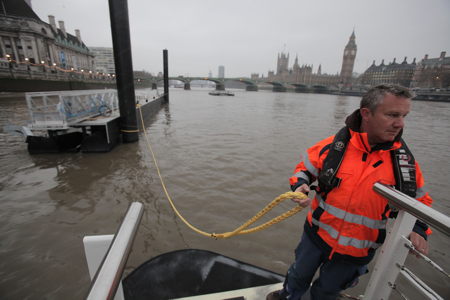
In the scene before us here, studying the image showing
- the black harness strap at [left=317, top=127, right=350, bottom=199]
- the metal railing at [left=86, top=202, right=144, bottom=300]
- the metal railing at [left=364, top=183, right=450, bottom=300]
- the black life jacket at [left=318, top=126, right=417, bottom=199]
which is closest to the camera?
the metal railing at [left=86, top=202, right=144, bottom=300]

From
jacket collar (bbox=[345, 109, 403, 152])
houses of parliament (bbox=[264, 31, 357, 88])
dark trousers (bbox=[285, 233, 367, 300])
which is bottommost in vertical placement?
dark trousers (bbox=[285, 233, 367, 300])

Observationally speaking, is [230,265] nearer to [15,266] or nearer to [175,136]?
[15,266]

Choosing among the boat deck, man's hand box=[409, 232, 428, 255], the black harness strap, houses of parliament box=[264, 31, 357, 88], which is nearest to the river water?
the boat deck

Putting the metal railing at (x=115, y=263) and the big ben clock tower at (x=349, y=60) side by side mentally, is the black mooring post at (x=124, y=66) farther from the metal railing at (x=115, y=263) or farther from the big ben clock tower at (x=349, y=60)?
the big ben clock tower at (x=349, y=60)

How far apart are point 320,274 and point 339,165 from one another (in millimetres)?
976

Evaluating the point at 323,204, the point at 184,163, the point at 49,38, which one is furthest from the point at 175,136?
the point at 49,38

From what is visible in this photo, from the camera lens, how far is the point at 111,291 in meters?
0.65

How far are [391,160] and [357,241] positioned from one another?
0.65m

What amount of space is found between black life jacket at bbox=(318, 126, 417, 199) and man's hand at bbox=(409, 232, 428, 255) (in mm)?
262

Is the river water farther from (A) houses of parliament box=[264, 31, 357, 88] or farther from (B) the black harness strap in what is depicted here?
(A) houses of parliament box=[264, 31, 357, 88]

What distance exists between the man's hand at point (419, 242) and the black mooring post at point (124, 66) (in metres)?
8.65

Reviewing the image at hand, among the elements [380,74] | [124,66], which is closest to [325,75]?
[380,74]

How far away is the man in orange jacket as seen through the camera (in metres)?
1.49

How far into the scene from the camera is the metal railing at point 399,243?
114 cm
